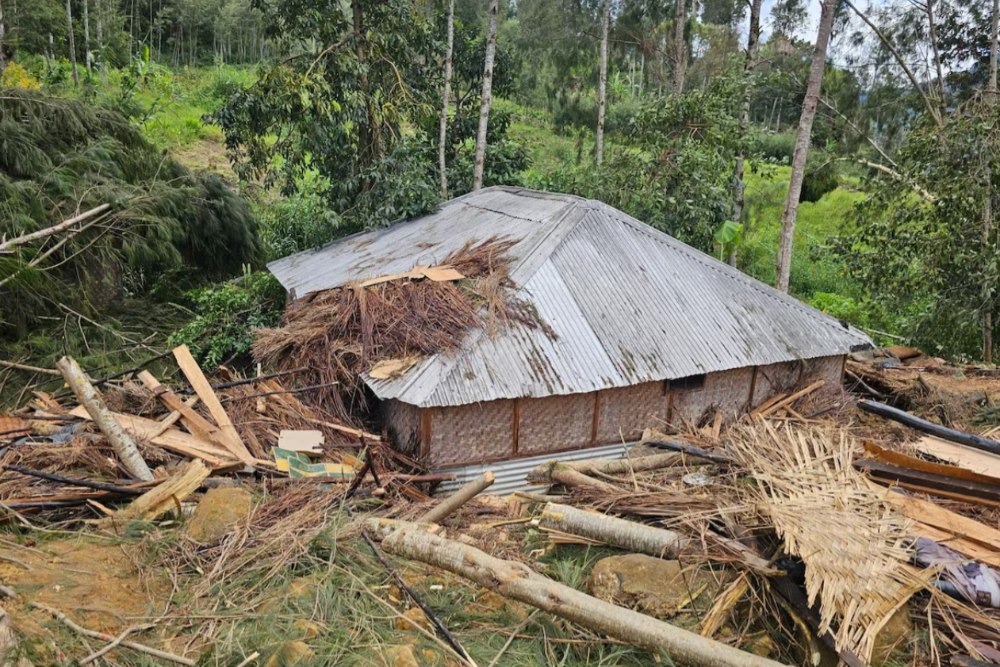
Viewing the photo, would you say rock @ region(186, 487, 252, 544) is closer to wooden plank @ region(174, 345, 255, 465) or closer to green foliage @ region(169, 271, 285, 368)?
wooden plank @ region(174, 345, 255, 465)

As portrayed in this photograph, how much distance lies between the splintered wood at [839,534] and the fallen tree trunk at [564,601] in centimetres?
57

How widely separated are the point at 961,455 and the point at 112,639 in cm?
761

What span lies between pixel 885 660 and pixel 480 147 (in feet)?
41.2

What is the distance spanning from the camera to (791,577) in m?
4.26

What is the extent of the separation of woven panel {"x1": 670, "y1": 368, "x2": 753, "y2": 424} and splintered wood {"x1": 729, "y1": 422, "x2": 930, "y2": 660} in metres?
3.39

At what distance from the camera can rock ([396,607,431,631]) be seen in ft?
14.3

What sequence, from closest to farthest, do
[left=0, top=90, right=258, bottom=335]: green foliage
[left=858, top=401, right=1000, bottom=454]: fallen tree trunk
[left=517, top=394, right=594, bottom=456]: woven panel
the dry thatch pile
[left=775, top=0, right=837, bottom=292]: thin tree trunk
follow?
[left=858, top=401, right=1000, bottom=454]: fallen tree trunk → [left=517, top=394, right=594, bottom=456]: woven panel → the dry thatch pile → [left=0, top=90, right=258, bottom=335]: green foliage → [left=775, top=0, right=837, bottom=292]: thin tree trunk

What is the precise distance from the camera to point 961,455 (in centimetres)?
652

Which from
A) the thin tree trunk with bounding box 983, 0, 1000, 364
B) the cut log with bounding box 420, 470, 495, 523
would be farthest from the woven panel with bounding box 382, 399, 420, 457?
the thin tree trunk with bounding box 983, 0, 1000, 364

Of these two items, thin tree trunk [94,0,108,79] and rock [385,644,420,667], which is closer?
rock [385,644,420,667]

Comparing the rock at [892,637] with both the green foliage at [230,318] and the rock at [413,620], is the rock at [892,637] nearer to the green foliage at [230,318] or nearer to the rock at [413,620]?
A: the rock at [413,620]

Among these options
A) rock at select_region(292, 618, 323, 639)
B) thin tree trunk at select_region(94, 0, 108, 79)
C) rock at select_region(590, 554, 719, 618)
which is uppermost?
thin tree trunk at select_region(94, 0, 108, 79)

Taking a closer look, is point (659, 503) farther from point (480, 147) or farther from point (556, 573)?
point (480, 147)

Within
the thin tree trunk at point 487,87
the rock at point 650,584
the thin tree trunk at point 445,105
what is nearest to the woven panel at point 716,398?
the rock at point 650,584
